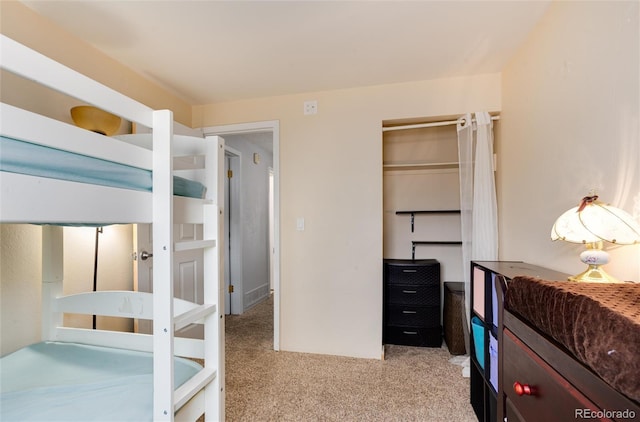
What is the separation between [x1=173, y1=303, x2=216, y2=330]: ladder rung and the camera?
875 mm

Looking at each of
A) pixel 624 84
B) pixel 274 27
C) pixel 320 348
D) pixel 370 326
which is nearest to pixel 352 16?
pixel 274 27

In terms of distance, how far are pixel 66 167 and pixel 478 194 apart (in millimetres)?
2250

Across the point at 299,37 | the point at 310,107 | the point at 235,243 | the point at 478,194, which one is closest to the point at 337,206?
the point at 310,107

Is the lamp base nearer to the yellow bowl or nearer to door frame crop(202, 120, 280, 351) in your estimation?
door frame crop(202, 120, 280, 351)

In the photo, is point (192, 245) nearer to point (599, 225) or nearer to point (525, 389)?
point (525, 389)

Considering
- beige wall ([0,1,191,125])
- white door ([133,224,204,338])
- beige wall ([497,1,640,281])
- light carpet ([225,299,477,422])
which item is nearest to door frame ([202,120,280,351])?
light carpet ([225,299,477,422])

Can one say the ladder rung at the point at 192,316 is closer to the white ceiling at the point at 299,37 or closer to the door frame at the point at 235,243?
the white ceiling at the point at 299,37

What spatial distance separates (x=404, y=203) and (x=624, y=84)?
1.93 metres

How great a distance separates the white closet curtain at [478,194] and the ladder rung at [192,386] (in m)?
1.74

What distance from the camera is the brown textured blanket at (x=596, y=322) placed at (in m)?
0.43

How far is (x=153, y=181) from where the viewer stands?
0.88 metres

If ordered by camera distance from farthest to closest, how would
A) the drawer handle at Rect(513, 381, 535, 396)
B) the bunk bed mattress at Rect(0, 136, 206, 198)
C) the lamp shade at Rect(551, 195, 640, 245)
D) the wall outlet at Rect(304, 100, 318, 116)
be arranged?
the wall outlet at Rect(304, 100, 318, 116), the lamp shade at Rect(551, 195, 640, 245), the drawer handle at Rect(513, 381, 535, 396), the bunk bed mattress at Rect(0, 136, 206, 198)

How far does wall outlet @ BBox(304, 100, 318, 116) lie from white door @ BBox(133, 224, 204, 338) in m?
1.40

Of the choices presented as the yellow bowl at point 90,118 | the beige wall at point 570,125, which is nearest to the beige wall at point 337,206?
the beige wall at point 570,125
